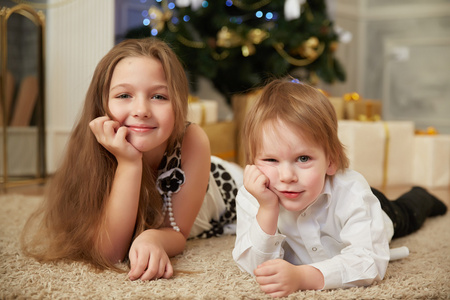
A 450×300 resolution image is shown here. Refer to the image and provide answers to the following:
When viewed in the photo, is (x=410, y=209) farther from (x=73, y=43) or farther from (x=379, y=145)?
(x=73, y=43)

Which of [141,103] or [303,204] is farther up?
[141,103]

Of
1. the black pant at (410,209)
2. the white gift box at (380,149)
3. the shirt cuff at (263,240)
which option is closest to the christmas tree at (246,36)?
the white gift box at (380,149)

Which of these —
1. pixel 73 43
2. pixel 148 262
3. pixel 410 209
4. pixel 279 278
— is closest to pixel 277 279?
pixel 279 278

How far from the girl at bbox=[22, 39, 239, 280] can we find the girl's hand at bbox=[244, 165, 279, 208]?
24 cm

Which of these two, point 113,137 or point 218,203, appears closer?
point 113,137

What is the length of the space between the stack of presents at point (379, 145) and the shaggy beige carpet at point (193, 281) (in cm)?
113

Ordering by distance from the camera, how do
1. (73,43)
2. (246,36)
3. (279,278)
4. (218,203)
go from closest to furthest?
1. (279,278)
2. (218,203)
3. (73,43)
4. (246,36)

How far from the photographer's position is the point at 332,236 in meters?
1.02

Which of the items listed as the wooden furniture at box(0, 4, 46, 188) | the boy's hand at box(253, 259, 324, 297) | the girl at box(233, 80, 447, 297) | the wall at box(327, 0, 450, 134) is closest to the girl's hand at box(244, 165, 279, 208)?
the girl at box(233, 80, 447, 297)

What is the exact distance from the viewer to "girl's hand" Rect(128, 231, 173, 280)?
0.99 m

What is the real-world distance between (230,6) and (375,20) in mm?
1331

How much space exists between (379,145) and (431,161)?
0.97 ft

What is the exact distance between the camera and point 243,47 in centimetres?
279

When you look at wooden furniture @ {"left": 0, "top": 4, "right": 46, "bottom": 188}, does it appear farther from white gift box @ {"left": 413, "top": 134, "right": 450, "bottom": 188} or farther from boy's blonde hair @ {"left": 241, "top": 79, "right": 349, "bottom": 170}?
white gift box @ {"left": 413, "top": 134, "right": 450, "bottom": 188}
